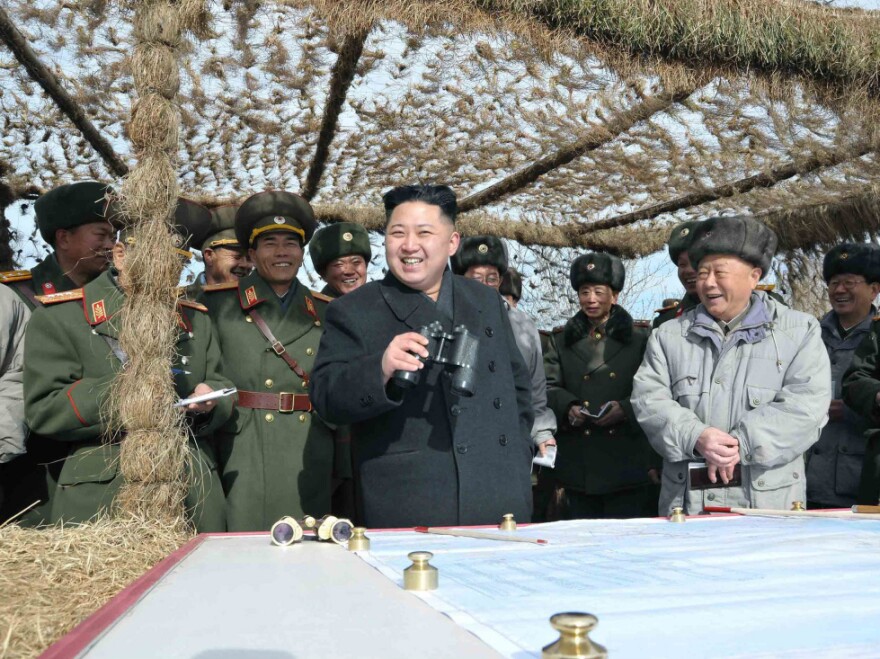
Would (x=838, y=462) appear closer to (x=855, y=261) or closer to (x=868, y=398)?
(x=868, y=398)

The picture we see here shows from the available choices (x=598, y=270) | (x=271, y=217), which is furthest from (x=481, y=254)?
(x=271, y=217)

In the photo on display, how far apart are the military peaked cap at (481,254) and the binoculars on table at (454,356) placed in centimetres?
280

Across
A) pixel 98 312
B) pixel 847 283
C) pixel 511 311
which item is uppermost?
pixel 847 283

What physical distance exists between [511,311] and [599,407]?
77 cm

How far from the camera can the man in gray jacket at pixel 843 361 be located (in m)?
4.56

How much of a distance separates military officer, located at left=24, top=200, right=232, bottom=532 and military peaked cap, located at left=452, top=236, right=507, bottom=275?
2.14 m

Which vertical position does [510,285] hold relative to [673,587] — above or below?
above

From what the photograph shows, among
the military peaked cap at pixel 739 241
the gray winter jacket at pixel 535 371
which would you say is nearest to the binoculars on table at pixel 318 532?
the gray winter jacket at pixel 535 371

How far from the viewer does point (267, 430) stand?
4.03 m

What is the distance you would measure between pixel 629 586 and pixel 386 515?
1.56 meters

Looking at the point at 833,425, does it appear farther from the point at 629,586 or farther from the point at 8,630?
the point at 8,630

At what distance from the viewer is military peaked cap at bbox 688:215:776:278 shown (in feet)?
12.0

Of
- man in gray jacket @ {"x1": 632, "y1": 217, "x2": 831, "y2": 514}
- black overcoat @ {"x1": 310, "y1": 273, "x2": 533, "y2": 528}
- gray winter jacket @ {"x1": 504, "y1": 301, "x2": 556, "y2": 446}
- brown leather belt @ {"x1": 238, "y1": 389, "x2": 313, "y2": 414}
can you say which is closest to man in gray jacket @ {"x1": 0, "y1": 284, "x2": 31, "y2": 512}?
brown leather belt @ {"x1": 238, "y1": 389, "x2": 313, "y2": 414}

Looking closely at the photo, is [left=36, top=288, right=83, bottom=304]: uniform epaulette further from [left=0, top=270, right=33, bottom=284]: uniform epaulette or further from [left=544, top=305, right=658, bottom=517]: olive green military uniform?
[left=544, top=305, right=658, bottom=517]: olive green military uniform
